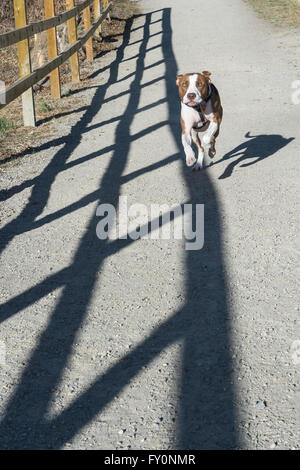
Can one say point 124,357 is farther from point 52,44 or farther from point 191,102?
point 52,44

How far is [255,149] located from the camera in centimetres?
752

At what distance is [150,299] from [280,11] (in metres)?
16.8

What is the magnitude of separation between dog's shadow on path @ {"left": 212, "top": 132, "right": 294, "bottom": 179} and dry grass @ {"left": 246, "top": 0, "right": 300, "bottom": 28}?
1003 cm

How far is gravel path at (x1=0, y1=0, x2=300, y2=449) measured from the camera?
3.05m

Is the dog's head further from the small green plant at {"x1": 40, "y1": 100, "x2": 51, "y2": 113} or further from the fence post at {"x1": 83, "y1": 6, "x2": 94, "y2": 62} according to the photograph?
the fence post at {"x1": 83, "y1": 6, "x2": 94, "y2": 62}

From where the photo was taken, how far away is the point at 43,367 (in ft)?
11.5

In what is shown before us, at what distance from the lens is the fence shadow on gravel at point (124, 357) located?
2.99m

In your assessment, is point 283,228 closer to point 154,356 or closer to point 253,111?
point 154,356

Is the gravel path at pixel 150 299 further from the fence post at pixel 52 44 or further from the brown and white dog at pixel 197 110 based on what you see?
the fence post at pixel 52 44

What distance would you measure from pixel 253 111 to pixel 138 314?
5.90 m

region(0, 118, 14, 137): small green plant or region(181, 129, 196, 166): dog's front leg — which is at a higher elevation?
region(181, 129, 196, 166): dog's front leg

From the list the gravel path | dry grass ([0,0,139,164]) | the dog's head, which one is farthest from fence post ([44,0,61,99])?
the dog's head

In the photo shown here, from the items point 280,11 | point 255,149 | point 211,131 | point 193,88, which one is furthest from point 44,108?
point 280,11
